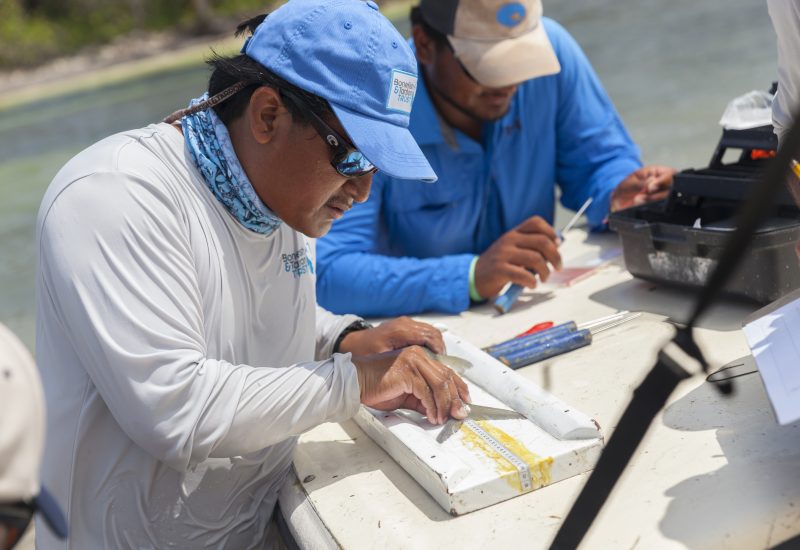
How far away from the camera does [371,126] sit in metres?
1.45

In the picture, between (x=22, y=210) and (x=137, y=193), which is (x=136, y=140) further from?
(x=22, y=210)

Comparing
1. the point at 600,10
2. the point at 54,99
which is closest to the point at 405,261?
the point at 600,10

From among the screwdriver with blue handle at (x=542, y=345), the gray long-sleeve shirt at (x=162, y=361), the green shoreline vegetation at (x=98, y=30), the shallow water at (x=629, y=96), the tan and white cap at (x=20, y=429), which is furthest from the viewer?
the green shoreline vegetation at (x=98, y=30)

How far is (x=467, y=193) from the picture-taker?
8.28ft

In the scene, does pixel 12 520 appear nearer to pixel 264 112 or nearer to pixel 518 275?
pixel 264 112

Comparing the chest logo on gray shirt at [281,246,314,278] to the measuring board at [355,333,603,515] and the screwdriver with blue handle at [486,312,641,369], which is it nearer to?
the measuring board at [355,333,603,515]

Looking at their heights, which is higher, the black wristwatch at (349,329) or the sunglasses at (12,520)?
the sunglasses at (12,520)

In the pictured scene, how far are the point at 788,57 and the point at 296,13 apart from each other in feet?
2.75

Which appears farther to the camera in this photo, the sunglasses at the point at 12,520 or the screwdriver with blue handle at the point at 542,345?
the screwdriver with blue handle at the point at 542,345

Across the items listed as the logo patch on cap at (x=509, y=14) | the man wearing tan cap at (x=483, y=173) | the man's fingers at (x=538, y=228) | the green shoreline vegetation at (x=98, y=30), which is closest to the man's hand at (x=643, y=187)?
the man wearing tan cap at (x=483, y=173)

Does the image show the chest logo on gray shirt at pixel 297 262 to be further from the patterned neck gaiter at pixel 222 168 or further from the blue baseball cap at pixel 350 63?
the blue baseball cap at pixel 350 63

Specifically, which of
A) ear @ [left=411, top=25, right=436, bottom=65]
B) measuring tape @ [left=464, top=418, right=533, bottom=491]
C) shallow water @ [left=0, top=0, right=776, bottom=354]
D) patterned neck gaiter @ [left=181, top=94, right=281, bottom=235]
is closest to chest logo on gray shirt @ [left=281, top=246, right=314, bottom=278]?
patterned neck gaiter @ [left=181, top=94, right=281, bottom=235]

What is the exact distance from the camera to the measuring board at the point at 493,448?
1.35 meters

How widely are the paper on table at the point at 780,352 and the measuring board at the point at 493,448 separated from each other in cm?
28
